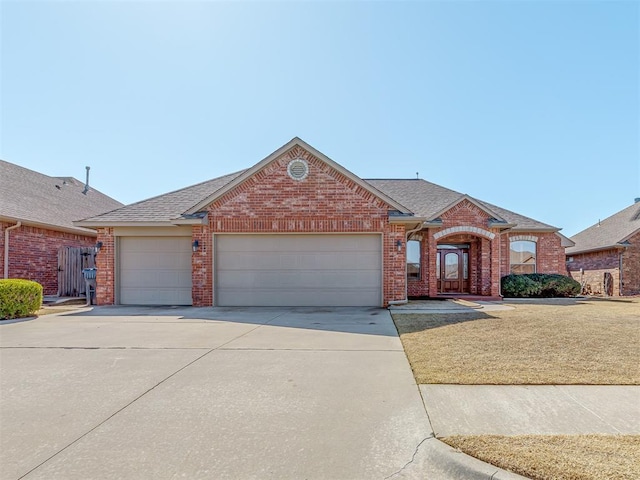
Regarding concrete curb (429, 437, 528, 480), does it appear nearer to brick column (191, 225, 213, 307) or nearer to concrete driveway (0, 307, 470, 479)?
concrete driveway (0, 307, 470, 479)

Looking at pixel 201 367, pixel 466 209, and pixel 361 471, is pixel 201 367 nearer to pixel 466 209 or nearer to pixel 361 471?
pixel 361 471

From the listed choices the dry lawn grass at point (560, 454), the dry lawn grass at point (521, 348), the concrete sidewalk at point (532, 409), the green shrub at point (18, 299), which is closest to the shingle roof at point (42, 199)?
the green shrub at point (18, 299)

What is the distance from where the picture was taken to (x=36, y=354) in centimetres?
616

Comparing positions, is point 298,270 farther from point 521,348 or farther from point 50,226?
point 50,226

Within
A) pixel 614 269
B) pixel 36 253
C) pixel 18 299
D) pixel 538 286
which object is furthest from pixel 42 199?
pixel 614 269

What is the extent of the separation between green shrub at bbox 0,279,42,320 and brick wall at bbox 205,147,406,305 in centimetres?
427

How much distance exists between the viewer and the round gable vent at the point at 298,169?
12.1 m

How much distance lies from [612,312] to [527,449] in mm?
10675

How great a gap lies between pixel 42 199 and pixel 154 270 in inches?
318

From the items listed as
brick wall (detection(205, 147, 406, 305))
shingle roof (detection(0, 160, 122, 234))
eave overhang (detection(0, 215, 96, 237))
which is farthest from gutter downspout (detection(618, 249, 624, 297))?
shingle roof (detection(0, 160, 122, 234))

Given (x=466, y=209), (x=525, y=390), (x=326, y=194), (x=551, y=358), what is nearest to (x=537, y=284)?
(x=466, y=209)

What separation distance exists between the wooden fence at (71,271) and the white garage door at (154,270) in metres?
3.48

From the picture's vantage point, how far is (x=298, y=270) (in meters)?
12.4

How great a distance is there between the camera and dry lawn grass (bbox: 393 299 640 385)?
4.85 m
